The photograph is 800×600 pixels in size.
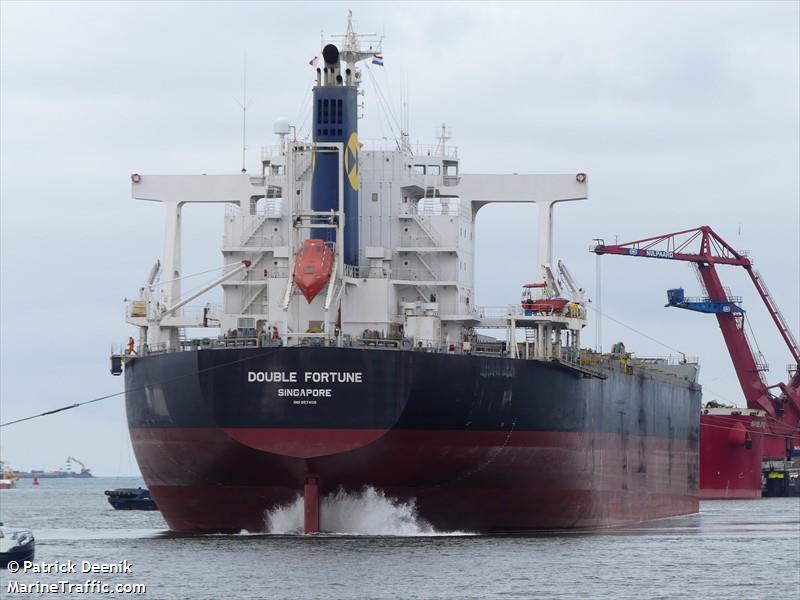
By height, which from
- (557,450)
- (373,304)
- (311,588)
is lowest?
(311,588)

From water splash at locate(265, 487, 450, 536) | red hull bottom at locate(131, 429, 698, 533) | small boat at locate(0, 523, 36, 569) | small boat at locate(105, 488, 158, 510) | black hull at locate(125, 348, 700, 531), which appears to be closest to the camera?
small boat at locate(0, 523, 36, 569)

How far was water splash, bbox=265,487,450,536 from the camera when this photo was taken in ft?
144

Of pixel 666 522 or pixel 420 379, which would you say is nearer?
pixel 420 379

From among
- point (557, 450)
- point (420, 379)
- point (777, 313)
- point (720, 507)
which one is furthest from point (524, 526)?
point (777, 313)

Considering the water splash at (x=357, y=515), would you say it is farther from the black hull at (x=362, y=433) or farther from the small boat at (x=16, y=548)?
the small boat at (x=16, y=548)

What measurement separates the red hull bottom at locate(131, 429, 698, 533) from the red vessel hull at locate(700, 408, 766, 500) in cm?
3837

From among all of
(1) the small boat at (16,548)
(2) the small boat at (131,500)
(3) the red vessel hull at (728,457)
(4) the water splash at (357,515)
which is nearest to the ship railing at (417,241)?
(4) the water splash at (357,515)

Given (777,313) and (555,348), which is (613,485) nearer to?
(555,348)

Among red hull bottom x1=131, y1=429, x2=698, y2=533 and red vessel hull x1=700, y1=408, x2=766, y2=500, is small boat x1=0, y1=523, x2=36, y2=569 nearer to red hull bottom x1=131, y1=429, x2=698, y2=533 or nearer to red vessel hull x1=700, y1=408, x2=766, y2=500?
red hull bottom x1=131, y1=429, x2=698, y2=533

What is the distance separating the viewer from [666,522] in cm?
6134

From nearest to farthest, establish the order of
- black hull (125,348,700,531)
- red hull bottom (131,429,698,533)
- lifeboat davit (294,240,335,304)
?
1. black hull (125,348,700,531)
2. red hull bottom (131,429,698,533)
3. lifeboat davit (294,240,335,304)

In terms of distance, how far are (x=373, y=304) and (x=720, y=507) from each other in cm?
3517

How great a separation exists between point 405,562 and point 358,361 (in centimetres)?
570

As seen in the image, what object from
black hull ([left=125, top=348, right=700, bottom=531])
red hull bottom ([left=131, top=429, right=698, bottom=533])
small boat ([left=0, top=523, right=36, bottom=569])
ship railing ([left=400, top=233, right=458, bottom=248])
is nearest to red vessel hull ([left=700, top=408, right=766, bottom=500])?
red hull bottom ([left=131, top=429, right=698, bottom=533])
